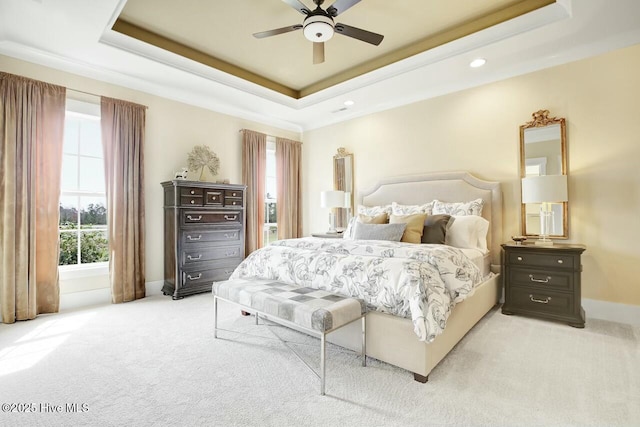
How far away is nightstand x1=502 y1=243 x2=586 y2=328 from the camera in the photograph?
2.88 meters

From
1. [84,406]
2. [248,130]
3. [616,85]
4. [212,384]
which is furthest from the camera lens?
[248,130]

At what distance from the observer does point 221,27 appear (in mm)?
3195

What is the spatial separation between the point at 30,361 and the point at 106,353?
1.55ft

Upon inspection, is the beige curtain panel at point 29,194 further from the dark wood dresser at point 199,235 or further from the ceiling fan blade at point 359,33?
the ceiling fan blade at point 359,33

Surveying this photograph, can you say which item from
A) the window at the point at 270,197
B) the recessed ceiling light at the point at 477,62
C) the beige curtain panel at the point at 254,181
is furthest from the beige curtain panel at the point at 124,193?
the recessed ceiling light at the point at 477,62

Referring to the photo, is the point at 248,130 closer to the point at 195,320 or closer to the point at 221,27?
the point at 221,27

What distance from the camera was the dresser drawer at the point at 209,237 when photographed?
13.1ft

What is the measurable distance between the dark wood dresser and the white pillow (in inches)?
113

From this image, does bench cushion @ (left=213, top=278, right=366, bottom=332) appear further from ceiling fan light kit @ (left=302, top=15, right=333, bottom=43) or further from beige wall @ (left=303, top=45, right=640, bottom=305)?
beige wall @ (left=303, top=45, right=640, bottom=305)

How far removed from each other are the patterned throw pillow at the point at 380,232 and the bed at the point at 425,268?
0.44 metres

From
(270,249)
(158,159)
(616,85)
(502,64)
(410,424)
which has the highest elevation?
(502,64)

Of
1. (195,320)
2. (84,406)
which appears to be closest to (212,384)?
(84,406)

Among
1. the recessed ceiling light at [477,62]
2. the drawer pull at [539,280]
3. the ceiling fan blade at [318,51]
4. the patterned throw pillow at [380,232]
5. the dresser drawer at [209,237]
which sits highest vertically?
the recessed ceiling light at [477,62]

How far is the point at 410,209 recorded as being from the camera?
4.08 meters
